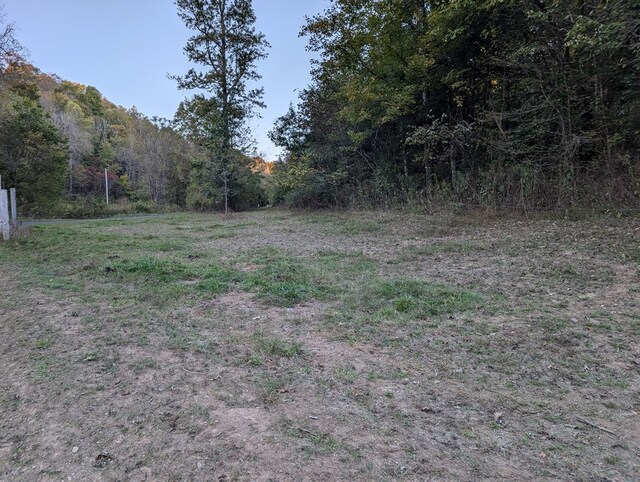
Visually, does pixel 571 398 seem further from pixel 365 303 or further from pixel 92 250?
pixel 92 250

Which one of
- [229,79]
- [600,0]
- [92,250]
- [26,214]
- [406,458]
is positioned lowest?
[406,458]

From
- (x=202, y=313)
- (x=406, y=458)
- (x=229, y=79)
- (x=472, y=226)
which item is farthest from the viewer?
(x=229, y=79)

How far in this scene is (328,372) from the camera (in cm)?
226

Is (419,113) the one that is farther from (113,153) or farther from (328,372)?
(113,153)

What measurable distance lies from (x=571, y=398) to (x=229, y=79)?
20.5 meters

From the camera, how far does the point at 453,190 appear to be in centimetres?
1046

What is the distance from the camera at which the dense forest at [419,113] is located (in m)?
7.50

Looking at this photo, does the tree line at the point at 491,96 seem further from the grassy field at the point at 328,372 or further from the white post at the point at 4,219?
the white post at the point at 4,219

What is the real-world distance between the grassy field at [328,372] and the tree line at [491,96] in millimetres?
3836

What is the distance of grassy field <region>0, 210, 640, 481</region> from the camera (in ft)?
4.89

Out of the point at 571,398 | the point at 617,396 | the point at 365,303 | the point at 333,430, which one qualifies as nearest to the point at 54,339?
the point at 333,430

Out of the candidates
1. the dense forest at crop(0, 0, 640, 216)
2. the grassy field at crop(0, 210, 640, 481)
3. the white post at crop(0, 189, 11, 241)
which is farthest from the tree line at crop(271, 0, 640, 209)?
the white post at crop(0, 189, 11, 241)

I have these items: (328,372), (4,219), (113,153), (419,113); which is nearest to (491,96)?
(419,113)

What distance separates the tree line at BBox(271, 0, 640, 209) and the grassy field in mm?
3836
